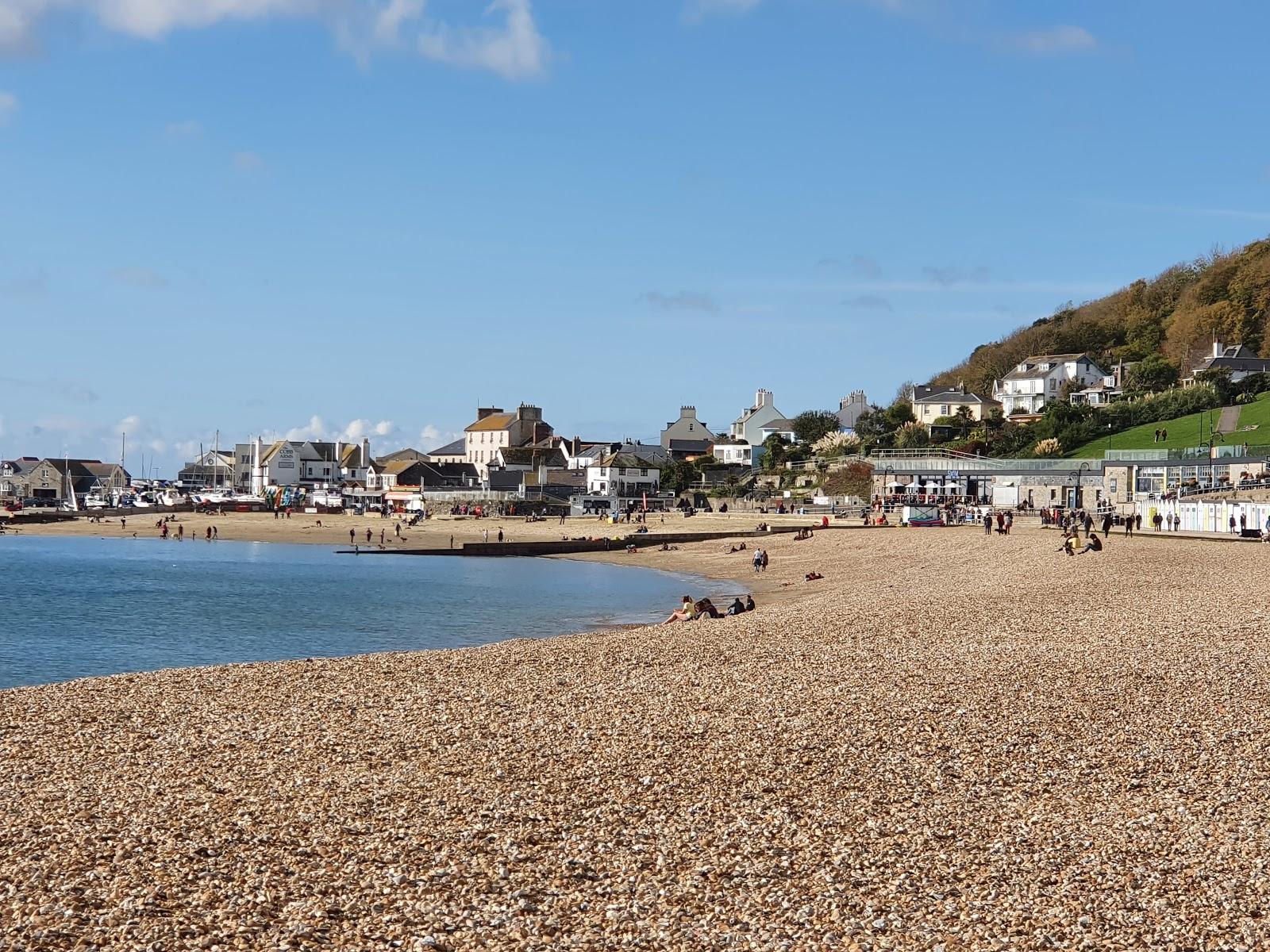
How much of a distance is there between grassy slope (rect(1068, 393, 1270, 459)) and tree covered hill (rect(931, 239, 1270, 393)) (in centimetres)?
1691

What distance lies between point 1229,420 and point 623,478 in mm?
45615

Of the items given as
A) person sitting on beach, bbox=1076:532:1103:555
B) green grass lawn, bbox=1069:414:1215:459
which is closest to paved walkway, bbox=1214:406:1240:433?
green grass lawn, bbox=1069:414:1215:459

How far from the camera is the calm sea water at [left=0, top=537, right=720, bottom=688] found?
1009 inches

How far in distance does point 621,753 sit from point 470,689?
4489mm

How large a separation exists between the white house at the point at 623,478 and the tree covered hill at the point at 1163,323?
33.7 meters

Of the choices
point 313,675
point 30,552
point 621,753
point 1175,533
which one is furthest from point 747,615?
point 30,552

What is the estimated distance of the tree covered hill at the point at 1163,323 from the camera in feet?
363

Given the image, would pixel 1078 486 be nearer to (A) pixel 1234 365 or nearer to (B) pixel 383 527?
(A) pixel 1234 365

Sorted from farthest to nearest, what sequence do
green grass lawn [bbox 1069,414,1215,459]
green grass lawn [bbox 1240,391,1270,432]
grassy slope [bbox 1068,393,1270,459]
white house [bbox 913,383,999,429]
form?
white house [bbox 913,383,999,429]
green grass lawn [bbox 1069,414,1215,459]
grassy slope [bbox 1068,393,1270,459]
green grass lawn [bbox 1240,391,1270,432]

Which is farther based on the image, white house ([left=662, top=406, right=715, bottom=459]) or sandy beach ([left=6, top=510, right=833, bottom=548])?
white house ([left=662, top=406, right=715, bottom=459])

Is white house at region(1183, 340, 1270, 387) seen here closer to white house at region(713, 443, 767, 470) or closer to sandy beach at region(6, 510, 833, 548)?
white house at region(713, 443, 767, 470)

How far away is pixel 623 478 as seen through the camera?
104 m

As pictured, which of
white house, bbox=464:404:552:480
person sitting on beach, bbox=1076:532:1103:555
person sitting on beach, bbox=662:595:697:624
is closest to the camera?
person sitting on beach, bbox=662:595:697:624

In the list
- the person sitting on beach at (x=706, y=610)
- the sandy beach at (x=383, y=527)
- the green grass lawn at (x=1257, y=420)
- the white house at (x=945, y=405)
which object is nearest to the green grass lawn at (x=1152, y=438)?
the green grass lawn at (x=1257, y=420)
